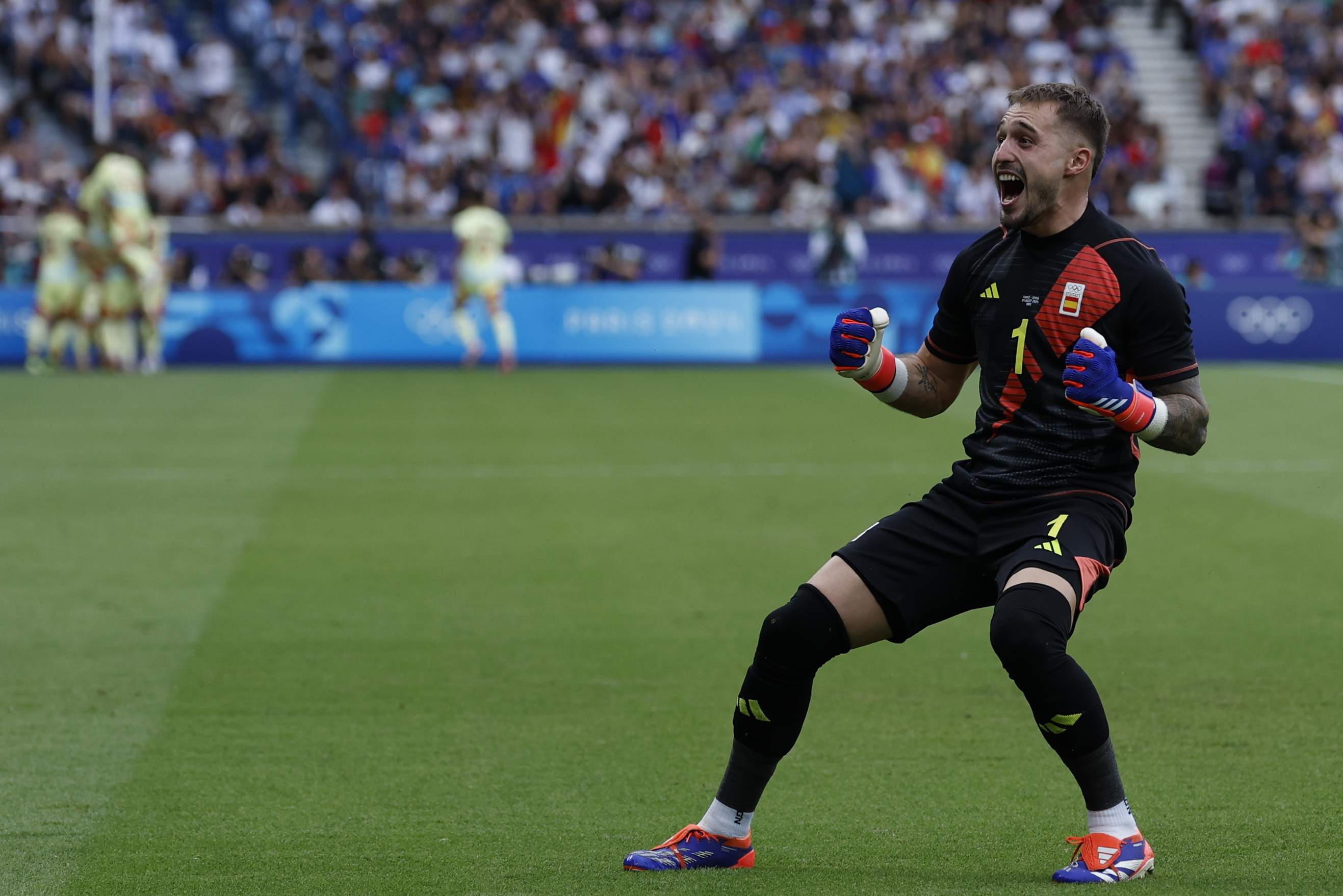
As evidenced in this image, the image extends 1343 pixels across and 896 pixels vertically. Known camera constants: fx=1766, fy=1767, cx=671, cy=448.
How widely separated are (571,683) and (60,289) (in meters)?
17.6

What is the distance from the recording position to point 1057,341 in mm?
4328

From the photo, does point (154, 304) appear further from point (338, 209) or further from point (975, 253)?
point (975, 253)

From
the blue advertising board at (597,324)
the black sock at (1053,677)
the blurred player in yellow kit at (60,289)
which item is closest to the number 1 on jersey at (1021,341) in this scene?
the black sock at (1053,677)

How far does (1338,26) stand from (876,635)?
31.7 m

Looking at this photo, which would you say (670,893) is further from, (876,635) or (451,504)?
(451,504)

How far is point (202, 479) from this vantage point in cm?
1252

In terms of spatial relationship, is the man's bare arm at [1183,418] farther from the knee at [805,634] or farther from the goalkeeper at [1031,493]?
the knee at [805,634]

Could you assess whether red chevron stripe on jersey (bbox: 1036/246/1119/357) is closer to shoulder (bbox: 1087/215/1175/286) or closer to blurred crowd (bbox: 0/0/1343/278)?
shoulder (bbox: 1087/215/1175/286)

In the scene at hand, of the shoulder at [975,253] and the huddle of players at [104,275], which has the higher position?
the shoulder at [975,253]

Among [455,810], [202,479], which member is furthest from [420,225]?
[455,810]

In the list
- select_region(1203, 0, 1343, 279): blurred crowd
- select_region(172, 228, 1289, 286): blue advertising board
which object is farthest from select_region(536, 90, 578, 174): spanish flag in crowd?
select_region(1203, 0, 1343, 279): blurred crowd

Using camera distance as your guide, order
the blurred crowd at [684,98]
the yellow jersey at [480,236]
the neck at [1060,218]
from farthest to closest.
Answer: the blurred crowd at [684,98], the yellow jersey at [480,236], the neck at [1060,218]

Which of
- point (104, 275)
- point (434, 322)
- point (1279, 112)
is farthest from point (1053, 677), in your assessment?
point (1279, 112)

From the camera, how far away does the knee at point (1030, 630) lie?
4.05m
